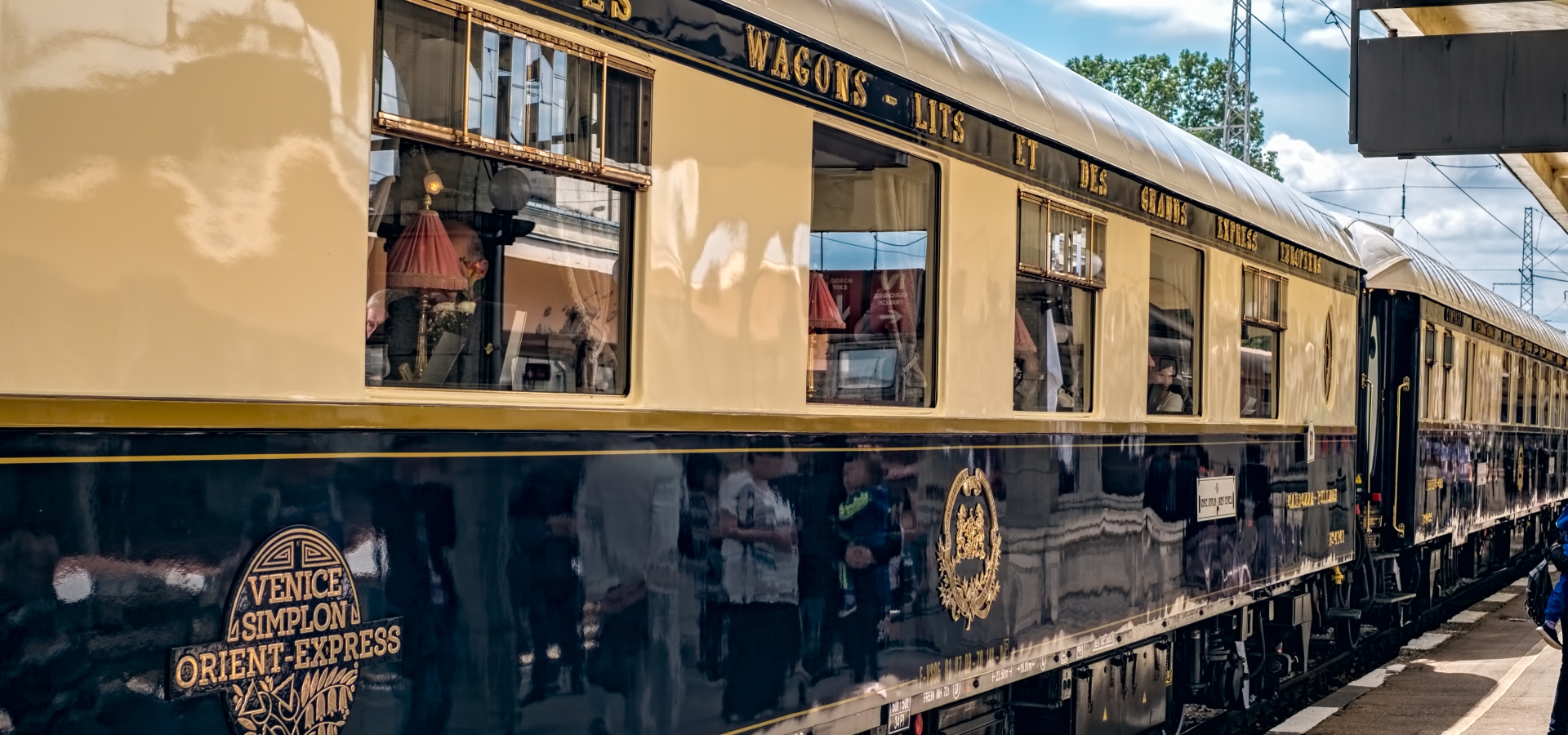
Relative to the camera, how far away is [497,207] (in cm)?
340

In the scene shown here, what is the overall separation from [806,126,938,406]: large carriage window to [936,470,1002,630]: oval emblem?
0.46 m

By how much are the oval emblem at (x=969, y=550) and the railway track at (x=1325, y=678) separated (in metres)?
4.04

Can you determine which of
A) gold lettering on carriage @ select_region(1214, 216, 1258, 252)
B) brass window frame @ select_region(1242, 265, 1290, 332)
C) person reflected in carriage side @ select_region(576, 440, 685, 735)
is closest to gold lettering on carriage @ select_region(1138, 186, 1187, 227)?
gold lettering on carriage @ select_region(1214, 216, 1258, 252)

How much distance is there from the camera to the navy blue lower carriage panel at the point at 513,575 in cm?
249

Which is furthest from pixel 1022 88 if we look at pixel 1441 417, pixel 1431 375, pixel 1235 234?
pixel 1441 417

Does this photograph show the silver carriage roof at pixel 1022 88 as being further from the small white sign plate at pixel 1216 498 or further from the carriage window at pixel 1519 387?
the carriage window at pixel 1519 387

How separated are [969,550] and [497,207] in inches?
110

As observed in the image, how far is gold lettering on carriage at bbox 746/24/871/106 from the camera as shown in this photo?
4.35 m

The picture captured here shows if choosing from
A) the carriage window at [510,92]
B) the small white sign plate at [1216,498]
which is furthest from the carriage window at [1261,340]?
the carriage window at [510,92]

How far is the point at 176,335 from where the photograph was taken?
103 inches

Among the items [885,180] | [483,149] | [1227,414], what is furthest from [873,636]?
[1227,414]

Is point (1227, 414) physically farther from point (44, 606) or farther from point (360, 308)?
point (44, 606)

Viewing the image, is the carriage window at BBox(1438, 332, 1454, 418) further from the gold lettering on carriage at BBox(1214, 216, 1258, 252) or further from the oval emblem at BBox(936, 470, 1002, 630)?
the oval emblem at BBox(936, 470, 1002, 630)

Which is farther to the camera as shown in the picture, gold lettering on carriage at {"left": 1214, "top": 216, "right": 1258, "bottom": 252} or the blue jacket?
the blue jacket
